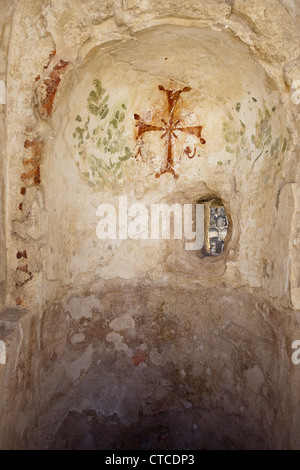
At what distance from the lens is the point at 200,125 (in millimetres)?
2996

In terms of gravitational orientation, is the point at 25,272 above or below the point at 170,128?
below

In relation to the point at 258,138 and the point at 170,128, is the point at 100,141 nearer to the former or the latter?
the point at 170,128

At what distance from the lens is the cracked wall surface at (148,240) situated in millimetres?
2121

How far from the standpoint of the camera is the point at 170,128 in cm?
307

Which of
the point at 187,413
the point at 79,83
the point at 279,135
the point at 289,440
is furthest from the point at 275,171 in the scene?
the point at 187,413

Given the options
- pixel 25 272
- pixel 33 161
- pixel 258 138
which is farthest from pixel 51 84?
pixel 258 138

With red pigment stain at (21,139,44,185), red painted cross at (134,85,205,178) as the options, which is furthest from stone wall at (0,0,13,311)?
red painted cross at (134,85,205,178)

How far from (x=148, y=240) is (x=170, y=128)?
3.08 ft

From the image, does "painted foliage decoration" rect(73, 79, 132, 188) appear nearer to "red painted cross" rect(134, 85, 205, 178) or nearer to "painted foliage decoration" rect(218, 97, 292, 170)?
"red painted cross" rect(134, 85, 205, 178)

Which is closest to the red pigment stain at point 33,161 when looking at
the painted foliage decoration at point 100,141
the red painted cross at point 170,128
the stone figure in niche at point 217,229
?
the painted foliage decoration at point 100,141

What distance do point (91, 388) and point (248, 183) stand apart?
197 centimetres

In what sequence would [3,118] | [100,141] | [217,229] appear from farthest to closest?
1. [217,229]
2. [100,141]
3. [3,118]

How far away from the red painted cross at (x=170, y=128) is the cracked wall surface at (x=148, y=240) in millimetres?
11
